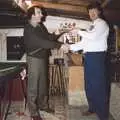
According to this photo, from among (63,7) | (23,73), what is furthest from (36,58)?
(63,7)

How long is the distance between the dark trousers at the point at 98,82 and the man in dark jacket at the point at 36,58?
65 cm

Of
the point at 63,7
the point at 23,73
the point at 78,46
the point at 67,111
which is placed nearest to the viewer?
the point at 78,46

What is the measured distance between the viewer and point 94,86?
17.3 ft

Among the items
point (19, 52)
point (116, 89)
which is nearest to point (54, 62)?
point (19, 52)

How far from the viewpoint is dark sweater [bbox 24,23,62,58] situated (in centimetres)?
553

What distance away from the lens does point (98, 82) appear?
5227 mm

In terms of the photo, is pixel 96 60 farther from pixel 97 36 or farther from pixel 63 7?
pixel 63 7

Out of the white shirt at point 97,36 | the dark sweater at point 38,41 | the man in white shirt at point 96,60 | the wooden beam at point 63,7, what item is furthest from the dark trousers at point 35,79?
the wooden beam at point 63,7

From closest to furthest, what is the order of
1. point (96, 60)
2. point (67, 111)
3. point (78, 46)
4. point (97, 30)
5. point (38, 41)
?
point (97, 30)
point (96, 60)
point (78, 46)
point (38, 41)
point (67, 111)

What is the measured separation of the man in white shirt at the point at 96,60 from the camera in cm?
509

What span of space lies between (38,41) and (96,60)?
2.88 ft

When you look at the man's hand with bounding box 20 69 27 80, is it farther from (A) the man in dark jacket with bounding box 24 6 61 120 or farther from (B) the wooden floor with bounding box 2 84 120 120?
(B) the wooden floor with bounding box 2 84 120 120

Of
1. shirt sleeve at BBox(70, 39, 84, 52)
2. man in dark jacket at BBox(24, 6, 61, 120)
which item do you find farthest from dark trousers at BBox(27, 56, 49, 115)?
shirt sleeve at BBox(70, 39, 84, 52)

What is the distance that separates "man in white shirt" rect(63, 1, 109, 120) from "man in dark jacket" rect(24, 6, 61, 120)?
0.59 meters
